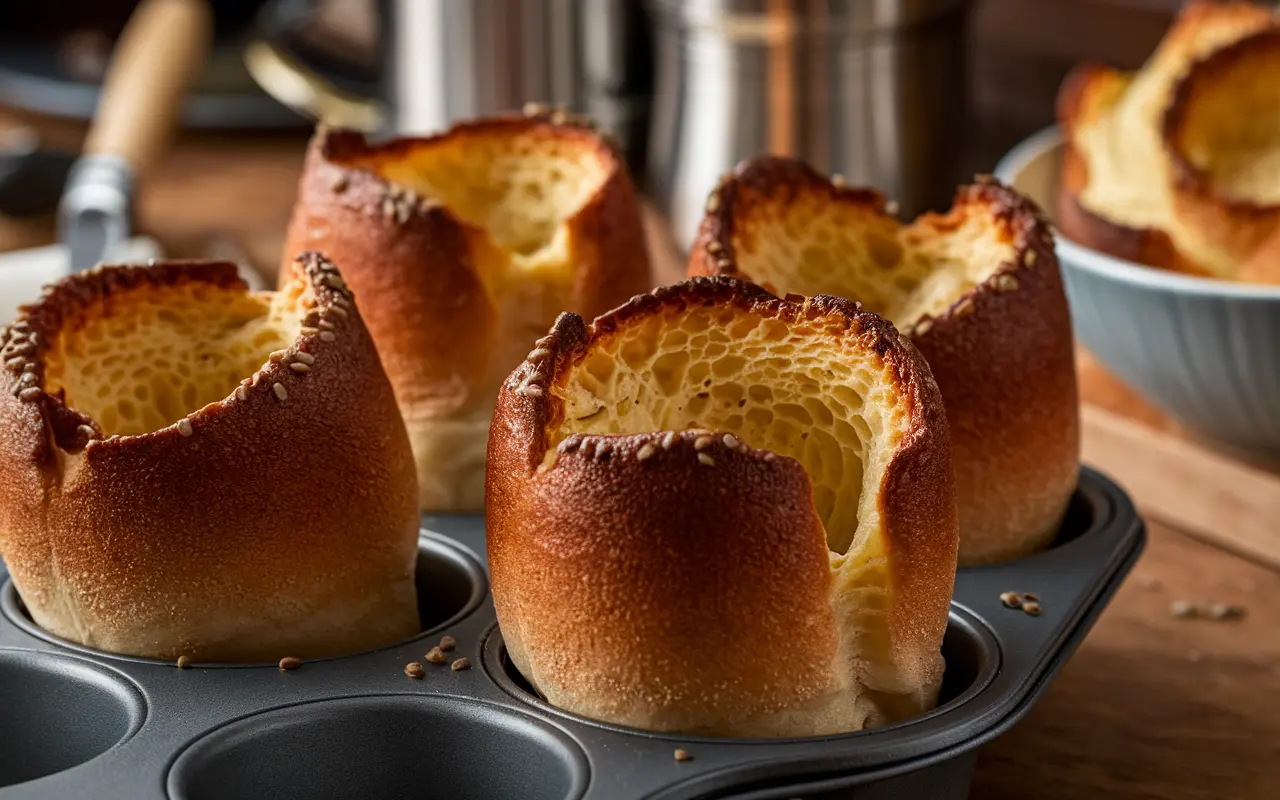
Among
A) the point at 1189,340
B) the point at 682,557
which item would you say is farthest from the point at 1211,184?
the point at 682,557

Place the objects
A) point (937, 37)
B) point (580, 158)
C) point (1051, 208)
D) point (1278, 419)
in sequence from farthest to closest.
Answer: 1. point (937, 37)
2. point (1051, 208)
3. point (1278, 419)
4. point (580, 158)

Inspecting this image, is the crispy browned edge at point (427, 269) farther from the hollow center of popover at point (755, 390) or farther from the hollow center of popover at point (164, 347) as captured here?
the hollow center of popover at point (755, 390)

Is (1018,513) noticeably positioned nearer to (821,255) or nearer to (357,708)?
(821,255)

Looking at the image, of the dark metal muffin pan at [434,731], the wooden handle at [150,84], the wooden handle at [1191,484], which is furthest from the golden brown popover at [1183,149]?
the wooden handle at [150,84]

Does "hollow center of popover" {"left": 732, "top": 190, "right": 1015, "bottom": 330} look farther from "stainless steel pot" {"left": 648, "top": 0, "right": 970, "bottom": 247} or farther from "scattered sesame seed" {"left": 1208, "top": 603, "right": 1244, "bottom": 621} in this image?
"stainless steel pot" {"left": 648, "top": 0, "right": 970, "bottom": 247}

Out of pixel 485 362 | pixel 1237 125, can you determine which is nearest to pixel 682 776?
pixel 485 362

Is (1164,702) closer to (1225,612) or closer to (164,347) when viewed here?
(1225,612)

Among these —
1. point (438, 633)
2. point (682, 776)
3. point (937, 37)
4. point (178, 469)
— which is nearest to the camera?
point (682, 776)
